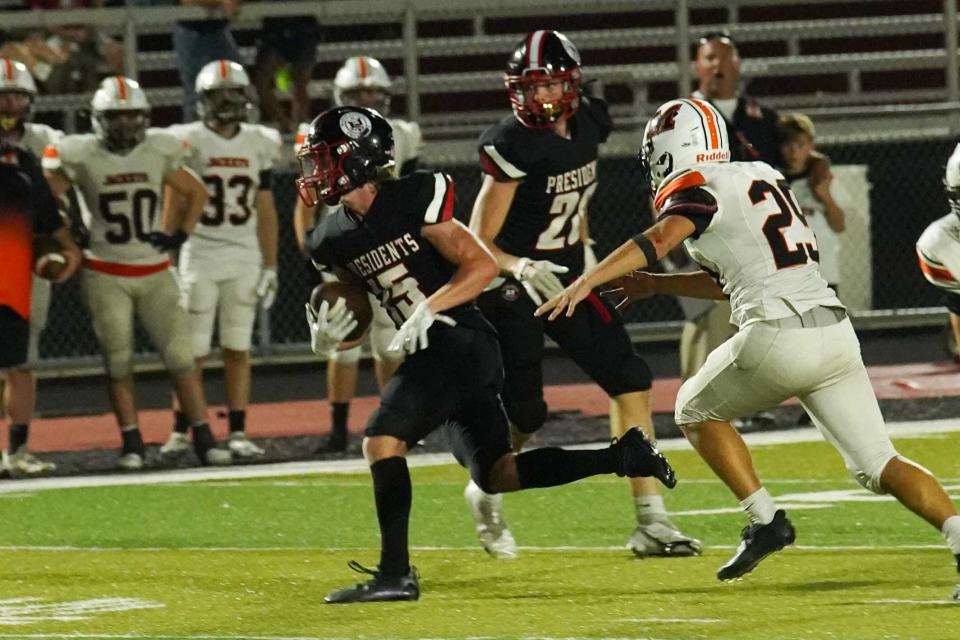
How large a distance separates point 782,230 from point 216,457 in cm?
476

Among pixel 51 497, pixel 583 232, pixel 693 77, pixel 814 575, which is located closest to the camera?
pixel 814 575

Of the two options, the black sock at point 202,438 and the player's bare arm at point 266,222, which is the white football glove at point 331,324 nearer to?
the black sock at point 202,438

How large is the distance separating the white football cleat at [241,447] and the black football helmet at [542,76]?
334 cm

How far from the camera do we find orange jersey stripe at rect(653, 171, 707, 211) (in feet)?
18.5

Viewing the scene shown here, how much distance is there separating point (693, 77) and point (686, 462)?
5.08 m

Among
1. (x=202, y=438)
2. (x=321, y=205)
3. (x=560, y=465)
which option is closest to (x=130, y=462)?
(x=202, y=438)

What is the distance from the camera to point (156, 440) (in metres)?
10.9

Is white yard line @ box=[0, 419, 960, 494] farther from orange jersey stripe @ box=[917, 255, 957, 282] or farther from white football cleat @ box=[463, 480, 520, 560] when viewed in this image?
white football cleat @ box=[463, 480, 520, 560]

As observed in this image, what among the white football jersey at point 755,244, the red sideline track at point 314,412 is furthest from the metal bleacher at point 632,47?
the white football jersey at point 755,244

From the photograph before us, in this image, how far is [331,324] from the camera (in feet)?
20.0

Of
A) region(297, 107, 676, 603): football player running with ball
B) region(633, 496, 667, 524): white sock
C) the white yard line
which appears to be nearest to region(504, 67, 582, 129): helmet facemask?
region(297, 107, 676, 603): football player running with ball

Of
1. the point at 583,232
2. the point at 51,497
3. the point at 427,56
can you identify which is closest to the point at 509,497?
the point at 583,232

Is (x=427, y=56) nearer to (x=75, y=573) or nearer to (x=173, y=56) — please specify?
(x=173, y=56)

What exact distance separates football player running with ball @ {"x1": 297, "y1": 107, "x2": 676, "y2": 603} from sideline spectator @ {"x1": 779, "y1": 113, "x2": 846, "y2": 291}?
487 centimetres
